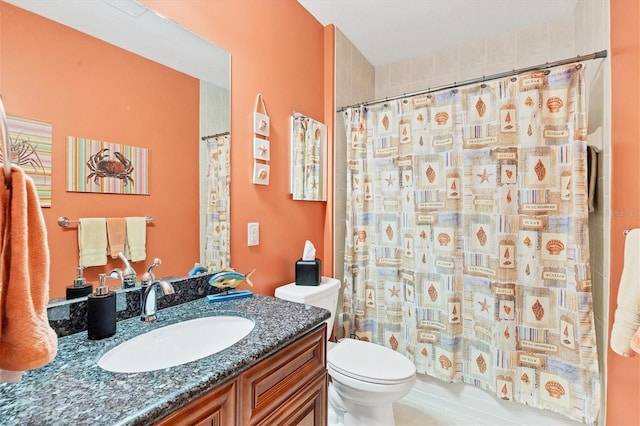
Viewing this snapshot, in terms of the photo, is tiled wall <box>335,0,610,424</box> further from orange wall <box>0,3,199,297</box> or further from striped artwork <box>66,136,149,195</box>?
striped artwork <box>66,136,149,195</box>

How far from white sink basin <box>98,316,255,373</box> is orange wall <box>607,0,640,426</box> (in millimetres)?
1559

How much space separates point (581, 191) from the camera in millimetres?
1508

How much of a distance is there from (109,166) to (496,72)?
101 inches

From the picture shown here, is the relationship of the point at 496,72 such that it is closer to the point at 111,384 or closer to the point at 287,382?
the point at 287,382

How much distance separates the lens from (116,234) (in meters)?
1.06

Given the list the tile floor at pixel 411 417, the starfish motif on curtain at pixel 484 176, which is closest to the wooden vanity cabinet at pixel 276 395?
the tile floor at pixel 411 417

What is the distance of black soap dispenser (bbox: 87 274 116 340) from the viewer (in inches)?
34.6

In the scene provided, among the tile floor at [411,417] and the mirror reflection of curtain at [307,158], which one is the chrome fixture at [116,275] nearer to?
the mirror reflection of curtain at [307,158]

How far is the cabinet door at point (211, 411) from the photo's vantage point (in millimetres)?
633

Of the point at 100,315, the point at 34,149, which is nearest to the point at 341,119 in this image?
the point at 34,149

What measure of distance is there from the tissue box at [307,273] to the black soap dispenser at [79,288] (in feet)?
3.41

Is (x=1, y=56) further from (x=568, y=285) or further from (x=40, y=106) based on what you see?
(x=568, y=285)

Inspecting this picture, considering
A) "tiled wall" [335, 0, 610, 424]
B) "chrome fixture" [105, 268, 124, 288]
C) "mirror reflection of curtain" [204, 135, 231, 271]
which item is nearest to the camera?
"chrome fixture" [105, 268, 124, 288]

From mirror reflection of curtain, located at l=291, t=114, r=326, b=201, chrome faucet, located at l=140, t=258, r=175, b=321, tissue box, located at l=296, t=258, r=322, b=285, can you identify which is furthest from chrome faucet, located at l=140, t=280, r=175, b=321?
mirror reflection of curtain, located at l=291, t=114, r=326, b=201
